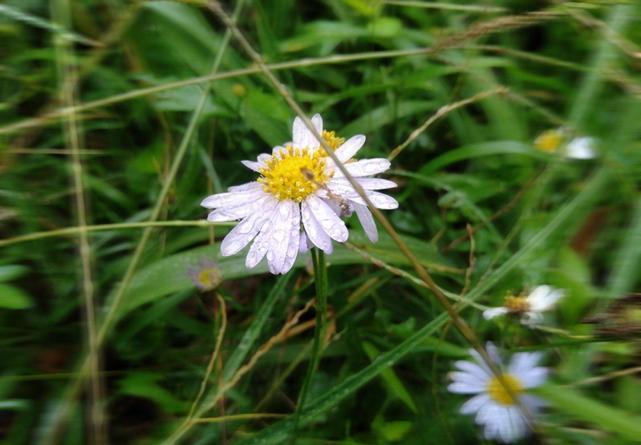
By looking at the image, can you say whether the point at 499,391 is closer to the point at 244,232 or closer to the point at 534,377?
the point at 534,377

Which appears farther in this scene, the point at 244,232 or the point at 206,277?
the point at 206,277

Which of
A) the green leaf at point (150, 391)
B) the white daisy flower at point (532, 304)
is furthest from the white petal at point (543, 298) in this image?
the green leaf at point (150, 391)

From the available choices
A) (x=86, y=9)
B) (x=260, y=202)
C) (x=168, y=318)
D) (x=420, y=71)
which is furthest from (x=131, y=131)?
(x=260, y=202)

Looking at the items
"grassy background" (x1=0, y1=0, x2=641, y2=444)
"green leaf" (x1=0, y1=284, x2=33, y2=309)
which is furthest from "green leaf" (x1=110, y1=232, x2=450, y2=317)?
"green leaf" (x1=0, y1=284, x2=33, y2=309)

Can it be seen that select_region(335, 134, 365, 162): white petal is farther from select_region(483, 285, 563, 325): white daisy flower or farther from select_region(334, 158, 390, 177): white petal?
select_region(483, 285, 563, 325): white daisy flower

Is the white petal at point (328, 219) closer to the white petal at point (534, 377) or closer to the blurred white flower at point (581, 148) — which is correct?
the white petal at point (534, 377)

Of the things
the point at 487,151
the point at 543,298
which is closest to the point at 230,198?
the point at 543,298
